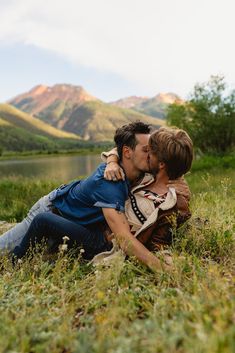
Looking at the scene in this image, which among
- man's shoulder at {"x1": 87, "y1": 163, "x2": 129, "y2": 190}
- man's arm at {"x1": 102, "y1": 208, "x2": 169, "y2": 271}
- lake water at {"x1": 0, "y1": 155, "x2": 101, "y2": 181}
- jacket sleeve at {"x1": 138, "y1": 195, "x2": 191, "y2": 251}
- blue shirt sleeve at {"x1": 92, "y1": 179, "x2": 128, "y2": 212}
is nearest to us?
man's arm at {"x1": 102, "y1": 208, "x2": 169, "y2": 271}

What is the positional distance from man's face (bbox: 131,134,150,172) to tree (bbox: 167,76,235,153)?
29.3 meters

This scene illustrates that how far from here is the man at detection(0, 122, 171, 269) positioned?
4.54 metres

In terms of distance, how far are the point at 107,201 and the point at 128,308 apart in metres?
1.55

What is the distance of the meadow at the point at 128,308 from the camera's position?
2.55 m

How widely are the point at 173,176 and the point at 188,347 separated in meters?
2.90

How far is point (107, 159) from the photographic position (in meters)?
5.17

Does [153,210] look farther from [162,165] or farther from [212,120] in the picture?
[212,120]

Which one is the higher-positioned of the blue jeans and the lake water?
the blue jeans

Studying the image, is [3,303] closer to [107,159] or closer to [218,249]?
[107,159]

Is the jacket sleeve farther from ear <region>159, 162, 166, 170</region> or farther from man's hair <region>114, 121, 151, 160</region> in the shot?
man's hair <region>114, 121, 151, 160</region>

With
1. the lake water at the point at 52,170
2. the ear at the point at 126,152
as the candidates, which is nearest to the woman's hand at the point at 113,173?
the ear at the point at 126,152

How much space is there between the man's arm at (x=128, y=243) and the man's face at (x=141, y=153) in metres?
0.68

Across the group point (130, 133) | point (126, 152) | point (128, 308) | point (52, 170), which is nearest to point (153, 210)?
point (126, 152)

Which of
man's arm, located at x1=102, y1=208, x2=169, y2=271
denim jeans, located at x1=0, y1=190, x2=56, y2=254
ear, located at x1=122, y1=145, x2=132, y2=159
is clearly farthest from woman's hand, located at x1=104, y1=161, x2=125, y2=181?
denim jeans, located at x1=0, y1=190, x2=56, y2=254
